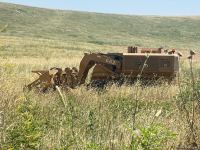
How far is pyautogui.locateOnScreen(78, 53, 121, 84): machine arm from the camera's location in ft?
44.0

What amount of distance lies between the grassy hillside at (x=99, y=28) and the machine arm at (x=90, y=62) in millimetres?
52744

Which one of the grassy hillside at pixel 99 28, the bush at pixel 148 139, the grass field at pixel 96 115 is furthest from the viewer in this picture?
the grassy hillside at pixel 99 28

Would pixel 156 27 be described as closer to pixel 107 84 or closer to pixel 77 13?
pixel 77 13

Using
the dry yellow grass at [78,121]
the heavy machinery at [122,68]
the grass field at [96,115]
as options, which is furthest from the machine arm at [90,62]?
the dry yellow grass at [78,121]

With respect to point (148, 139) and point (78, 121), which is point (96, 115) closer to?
point (78, 121)

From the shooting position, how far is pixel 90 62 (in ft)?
44.7

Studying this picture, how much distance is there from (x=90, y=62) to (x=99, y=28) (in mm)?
70227

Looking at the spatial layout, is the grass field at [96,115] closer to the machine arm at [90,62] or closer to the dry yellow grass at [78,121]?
the dry yellow grass at [78,121]

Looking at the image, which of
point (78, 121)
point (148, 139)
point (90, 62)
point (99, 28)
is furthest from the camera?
point (99, 28)

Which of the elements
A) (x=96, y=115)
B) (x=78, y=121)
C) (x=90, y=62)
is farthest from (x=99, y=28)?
(x=78, y=121)

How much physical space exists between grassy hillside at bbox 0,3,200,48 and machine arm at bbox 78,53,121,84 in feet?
173

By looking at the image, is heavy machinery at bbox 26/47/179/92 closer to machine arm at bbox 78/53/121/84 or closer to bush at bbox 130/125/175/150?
machine arm at bbox 78/53/121/84

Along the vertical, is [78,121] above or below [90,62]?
below

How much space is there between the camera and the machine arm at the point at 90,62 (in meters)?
13.4
